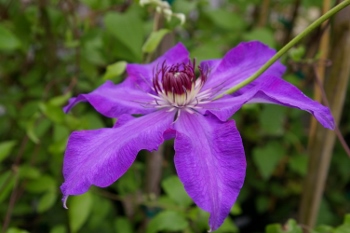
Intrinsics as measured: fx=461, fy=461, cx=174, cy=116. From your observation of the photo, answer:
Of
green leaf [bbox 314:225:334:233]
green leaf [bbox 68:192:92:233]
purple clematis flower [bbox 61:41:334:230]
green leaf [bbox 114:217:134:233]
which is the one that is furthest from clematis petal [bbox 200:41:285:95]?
green leaf [bbox 114:217:134:233]

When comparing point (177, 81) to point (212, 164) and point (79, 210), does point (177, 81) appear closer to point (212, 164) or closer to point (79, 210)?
point (212, 164)

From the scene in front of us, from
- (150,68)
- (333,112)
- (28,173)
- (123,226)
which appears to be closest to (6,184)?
(28,173)

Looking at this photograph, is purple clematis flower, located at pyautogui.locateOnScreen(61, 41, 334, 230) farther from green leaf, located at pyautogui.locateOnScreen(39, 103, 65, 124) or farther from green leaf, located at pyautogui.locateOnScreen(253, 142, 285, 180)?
green leaf, located at pyautogui.locateOnScreen(253, 142, 285, 180)

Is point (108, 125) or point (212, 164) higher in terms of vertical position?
point (212, 164)

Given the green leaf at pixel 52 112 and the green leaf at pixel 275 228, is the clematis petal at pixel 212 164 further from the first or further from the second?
the green leaf at pixel 52 112

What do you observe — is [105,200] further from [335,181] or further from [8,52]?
[335,181]
